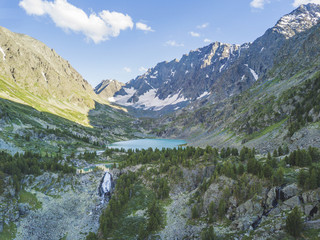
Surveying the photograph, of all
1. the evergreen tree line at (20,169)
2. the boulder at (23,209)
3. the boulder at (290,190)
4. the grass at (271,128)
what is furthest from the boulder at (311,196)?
the evergreen tree line at (20,169)

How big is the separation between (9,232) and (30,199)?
10.6 metres

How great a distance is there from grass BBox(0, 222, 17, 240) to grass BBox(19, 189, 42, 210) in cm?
651

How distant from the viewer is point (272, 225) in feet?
81.0

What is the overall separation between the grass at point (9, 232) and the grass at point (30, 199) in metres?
6.51

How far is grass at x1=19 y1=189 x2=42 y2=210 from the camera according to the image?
4756cm

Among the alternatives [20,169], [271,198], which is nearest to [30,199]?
[20,169]

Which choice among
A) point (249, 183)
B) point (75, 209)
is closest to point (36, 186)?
point (75, 209)

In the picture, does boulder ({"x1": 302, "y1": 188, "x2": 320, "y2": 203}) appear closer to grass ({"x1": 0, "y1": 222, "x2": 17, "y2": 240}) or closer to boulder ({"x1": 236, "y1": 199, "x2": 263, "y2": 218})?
boulder ({"x1": 236, "y1": 199, "x2": 263, "y2": 218})

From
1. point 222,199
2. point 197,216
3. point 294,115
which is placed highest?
point 294,115

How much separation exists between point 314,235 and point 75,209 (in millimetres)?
48939

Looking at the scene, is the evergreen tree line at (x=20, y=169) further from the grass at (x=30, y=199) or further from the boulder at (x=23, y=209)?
the boulder at (x=23, y=209)

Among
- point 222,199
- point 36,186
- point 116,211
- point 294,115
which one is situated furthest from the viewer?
point 294,115

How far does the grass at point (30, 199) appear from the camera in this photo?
156ft

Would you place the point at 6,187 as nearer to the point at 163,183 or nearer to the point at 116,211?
the point at 116,211
